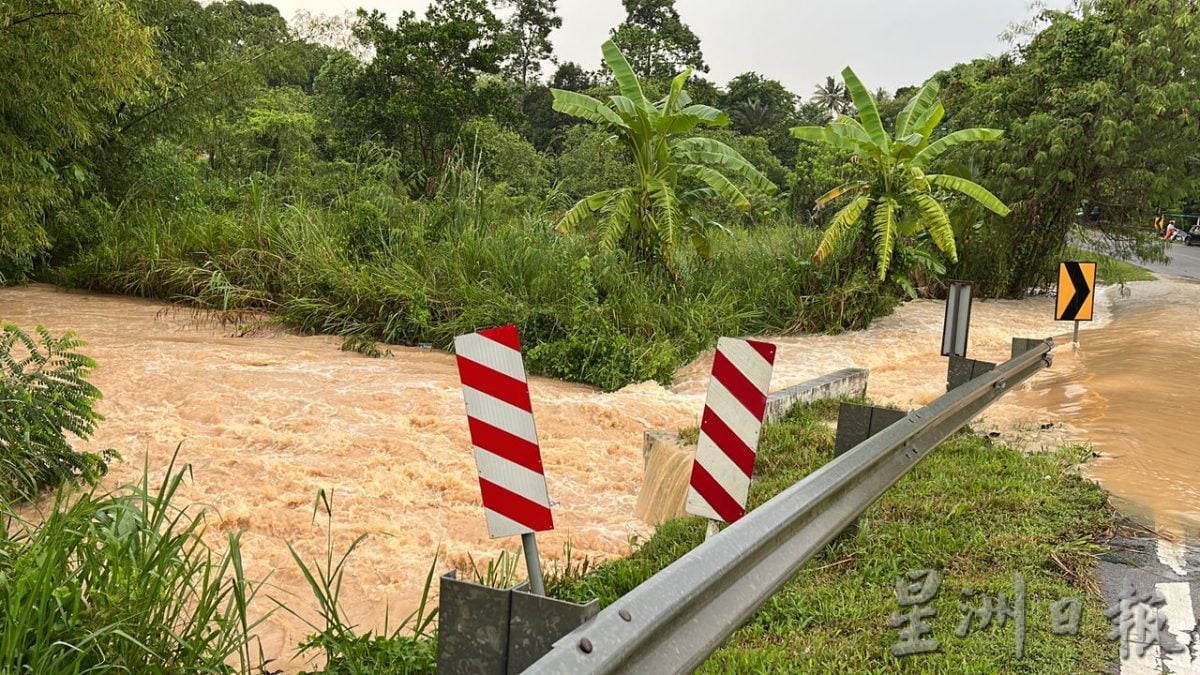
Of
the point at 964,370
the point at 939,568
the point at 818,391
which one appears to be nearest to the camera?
the point at 939,568

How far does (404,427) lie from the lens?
9.06 meters

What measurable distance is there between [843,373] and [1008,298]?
13.1 meters

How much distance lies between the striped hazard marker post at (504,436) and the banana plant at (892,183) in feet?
40.4

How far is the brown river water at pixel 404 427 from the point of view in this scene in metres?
6.13

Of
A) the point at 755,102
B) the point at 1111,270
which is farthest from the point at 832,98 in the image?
the point at 1111,270

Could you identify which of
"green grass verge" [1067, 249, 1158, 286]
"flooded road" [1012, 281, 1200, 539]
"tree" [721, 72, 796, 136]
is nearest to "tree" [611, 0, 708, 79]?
"tree" [721, 72, 796, 136]

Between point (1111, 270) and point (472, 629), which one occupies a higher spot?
point (1111, 270)

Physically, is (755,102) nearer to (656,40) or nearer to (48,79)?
(656,40)

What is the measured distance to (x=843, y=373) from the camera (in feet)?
28.1

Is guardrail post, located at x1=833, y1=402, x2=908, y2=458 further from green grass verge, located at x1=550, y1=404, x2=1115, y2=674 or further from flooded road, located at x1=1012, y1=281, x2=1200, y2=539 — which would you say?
flooded road, located at x1=1012, y1=281, x2=1200, y2=539

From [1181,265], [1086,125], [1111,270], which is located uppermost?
[1086,125]

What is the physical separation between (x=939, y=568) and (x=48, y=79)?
1193 cm

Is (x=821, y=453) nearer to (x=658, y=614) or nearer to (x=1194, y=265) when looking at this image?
(x=658, y=614)

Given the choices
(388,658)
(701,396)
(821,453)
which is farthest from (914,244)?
(388,658)
